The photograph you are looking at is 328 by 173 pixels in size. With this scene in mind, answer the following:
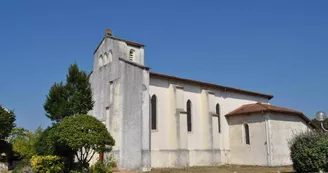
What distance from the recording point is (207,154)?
97.6 feet

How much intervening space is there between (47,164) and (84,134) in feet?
12.6

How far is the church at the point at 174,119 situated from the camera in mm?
24891

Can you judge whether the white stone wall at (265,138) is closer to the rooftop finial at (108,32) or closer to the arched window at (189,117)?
the arched window at (189,117)

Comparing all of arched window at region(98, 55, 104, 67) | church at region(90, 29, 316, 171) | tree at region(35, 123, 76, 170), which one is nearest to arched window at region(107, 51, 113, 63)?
Result: church at region(90, 29, 316, 171)

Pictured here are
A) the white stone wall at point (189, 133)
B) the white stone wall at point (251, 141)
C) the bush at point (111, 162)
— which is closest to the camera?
the bush at point (111, 162)

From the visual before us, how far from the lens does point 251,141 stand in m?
30.5

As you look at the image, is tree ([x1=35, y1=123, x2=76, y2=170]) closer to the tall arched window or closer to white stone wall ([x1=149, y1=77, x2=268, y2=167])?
white stone wall ([x1=149, y1=77, x2=268, y2=167])

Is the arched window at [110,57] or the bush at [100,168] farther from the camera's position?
the arched window at [110,57]

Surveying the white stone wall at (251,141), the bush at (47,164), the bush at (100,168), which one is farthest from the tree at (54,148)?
the white stone wall at (251,141)

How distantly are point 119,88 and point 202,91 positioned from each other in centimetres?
908

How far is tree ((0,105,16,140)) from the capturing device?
28.9 meters

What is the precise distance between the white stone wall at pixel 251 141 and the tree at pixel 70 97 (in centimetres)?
1534

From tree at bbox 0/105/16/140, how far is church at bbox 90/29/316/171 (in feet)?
27.1

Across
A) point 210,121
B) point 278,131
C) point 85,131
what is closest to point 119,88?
point 85,131
